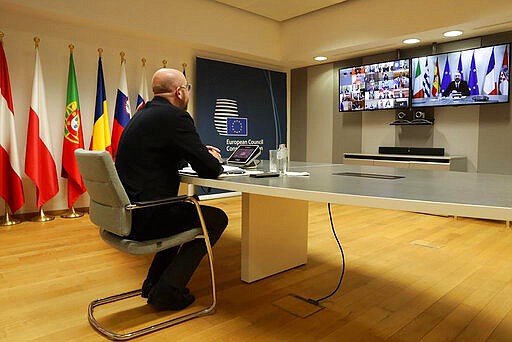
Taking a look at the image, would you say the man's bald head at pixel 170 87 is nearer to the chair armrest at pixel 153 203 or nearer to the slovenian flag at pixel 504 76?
the chair armrest at pixel 153 203

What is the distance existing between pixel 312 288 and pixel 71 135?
3312 millimetres

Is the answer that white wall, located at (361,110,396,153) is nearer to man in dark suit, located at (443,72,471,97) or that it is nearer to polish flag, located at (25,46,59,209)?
man in dark suit, located at (443,72,471,97)

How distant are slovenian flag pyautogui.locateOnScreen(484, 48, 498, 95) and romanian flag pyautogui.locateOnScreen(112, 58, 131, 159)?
169 inches

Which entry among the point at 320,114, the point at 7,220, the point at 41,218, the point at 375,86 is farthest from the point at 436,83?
the point at 7,220

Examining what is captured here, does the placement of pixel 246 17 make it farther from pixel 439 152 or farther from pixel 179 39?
pixel 439 152

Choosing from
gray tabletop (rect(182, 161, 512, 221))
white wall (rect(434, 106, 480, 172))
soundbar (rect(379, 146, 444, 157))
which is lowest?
gray tabletop (rect(182, 161, 512, 221))

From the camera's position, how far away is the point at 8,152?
4039 millimetres

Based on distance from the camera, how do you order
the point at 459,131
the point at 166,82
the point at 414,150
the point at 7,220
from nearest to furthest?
1. the point at 166,82
2. the point at 7,220
3. the point at 459,131
4. the point at 414,150

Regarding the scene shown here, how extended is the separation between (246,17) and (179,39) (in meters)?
1.18

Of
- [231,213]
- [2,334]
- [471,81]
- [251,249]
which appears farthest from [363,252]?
[471,81]

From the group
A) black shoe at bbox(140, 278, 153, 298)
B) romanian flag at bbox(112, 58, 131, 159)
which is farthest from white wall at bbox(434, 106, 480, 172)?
black shoe at bbox(140, 278, 153, 298)

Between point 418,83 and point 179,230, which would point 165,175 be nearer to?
point 179,230

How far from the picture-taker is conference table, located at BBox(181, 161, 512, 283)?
122 cm

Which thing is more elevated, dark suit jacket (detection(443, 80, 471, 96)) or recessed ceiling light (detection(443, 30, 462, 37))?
recessed ceiling light (detection(443, 30, 462, 37))
